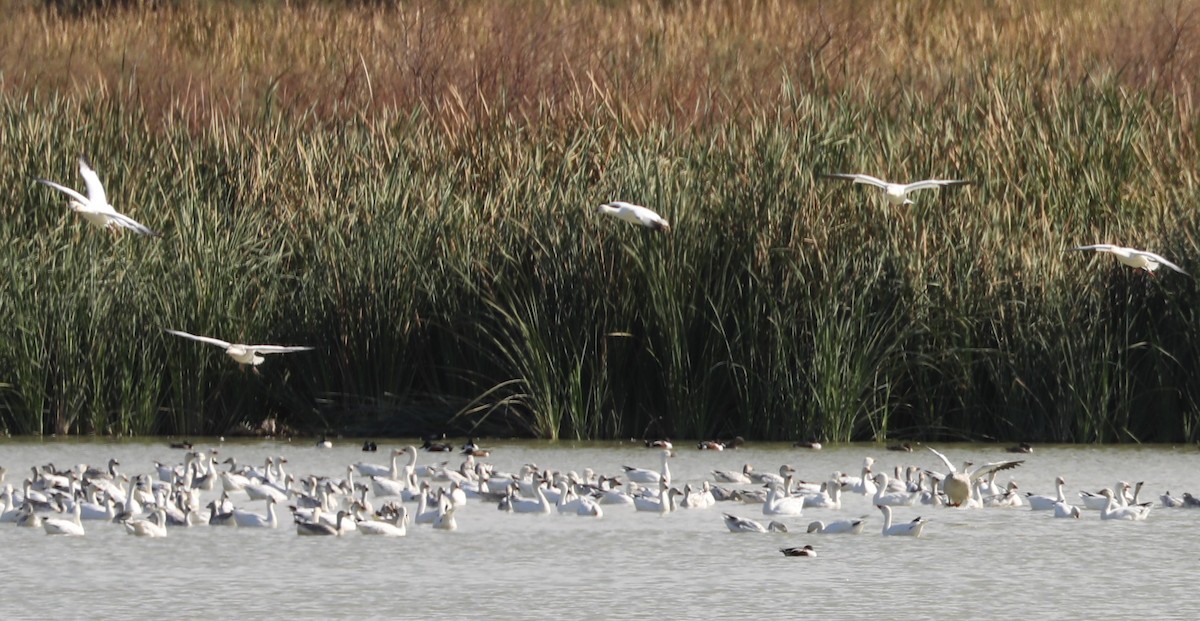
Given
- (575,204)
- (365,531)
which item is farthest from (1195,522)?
(575,204)

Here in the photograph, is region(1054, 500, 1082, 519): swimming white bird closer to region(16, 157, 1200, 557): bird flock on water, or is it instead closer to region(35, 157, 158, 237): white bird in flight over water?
region(16, 157, 1200, 557): bird flock on water

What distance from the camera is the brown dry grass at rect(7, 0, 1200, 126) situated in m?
19.4

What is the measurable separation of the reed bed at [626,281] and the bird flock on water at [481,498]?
6.19ft

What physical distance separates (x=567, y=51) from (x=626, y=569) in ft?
51.2

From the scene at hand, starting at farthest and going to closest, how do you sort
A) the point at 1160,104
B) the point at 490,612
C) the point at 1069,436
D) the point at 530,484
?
1. the point at 1160,104
2. the point at 1069,436
3. the point at 530,484
4. the point at 490,612

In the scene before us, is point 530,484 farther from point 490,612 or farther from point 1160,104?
point 1160,104

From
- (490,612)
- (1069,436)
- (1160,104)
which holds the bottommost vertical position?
(490,612)

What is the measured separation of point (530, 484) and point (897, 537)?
212 cm

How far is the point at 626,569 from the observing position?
29.9 feet

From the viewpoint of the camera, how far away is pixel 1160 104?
1714 cm

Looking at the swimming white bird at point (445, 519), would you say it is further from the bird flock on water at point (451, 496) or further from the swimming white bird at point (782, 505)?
the swimming white bird at point (782, 505)

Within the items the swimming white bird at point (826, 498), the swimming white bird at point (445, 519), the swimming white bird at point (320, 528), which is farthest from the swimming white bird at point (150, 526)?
the swimming white bird at point (826, 498)

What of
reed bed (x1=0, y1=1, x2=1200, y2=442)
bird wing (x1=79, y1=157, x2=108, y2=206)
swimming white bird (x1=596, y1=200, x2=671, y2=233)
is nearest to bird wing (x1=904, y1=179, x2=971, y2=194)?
reed bed (x1=0, y1=1, x2=1200, y2=442)

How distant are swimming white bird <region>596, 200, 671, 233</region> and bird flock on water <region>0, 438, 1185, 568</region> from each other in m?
1.70
